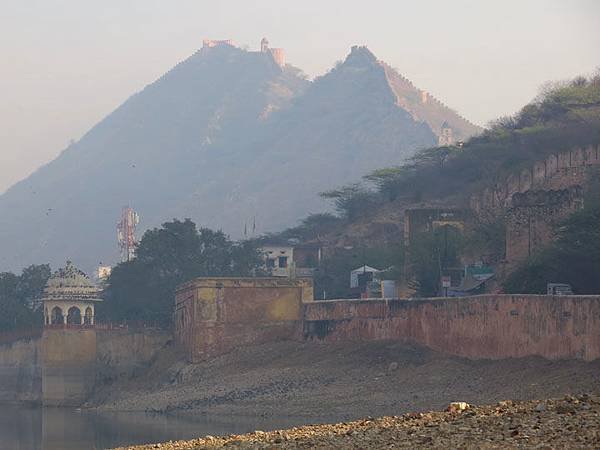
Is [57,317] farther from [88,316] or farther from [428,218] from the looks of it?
[428,218]

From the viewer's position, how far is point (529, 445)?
29031 millimetres

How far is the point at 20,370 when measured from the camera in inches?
3386

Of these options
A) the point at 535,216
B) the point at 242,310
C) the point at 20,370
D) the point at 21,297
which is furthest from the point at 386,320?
the point at 21,297

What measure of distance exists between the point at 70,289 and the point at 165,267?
7.31 m

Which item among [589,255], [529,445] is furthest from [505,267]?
[529,445]

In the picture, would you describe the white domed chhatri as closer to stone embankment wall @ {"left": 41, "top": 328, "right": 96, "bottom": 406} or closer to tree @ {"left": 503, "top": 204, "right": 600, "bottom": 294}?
stone embankment wall @ {"left": 41, "top": 328, "right": 96, "bottom": 406}

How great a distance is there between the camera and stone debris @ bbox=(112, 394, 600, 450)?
29.7 metres

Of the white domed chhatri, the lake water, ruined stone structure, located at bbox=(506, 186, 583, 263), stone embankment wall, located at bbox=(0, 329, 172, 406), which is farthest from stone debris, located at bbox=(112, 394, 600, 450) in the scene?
the white domed chhatri

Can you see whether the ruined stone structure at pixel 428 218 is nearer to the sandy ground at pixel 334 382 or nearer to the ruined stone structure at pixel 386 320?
the ruined stone structure at pixel 386 320

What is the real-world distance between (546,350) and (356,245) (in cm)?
4950

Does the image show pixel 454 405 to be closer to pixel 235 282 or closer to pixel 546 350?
pixel 546 350

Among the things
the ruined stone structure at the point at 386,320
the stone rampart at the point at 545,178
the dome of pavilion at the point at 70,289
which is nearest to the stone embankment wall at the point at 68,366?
the ruined stone structure at the point at 386,320

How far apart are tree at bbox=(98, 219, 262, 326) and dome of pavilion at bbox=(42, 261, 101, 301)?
4.02m

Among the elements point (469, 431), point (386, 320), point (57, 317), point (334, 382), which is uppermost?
point (57, 317)
